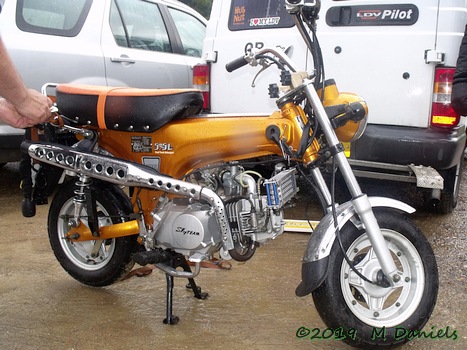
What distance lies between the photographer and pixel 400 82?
388 cm

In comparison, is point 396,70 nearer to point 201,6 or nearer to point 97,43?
point 97,43

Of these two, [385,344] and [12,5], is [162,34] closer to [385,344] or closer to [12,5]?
[12,5]

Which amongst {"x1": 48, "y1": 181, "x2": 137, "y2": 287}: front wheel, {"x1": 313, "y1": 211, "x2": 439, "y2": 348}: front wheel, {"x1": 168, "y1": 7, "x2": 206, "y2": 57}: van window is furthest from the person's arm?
{"x1": 168, "y1": 7, "x2": 206, "y2": 57}: van window

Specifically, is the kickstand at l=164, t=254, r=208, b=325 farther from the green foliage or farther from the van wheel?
the green foliage

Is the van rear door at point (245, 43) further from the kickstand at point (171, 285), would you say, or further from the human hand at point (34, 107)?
the human hand at point (34, 107)

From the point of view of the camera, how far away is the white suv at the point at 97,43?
4535mm

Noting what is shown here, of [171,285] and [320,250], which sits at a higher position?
[320,250]

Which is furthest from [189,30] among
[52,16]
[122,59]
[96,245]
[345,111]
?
[345,111]

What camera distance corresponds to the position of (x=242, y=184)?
2703 mm

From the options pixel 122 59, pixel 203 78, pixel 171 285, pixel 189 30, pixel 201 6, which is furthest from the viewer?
pixel 201 6

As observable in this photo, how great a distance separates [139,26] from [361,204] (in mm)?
3844

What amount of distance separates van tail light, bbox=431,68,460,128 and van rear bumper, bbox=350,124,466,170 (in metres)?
0.07

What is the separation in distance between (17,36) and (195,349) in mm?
3149

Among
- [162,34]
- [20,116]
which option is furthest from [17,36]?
[20,116]
